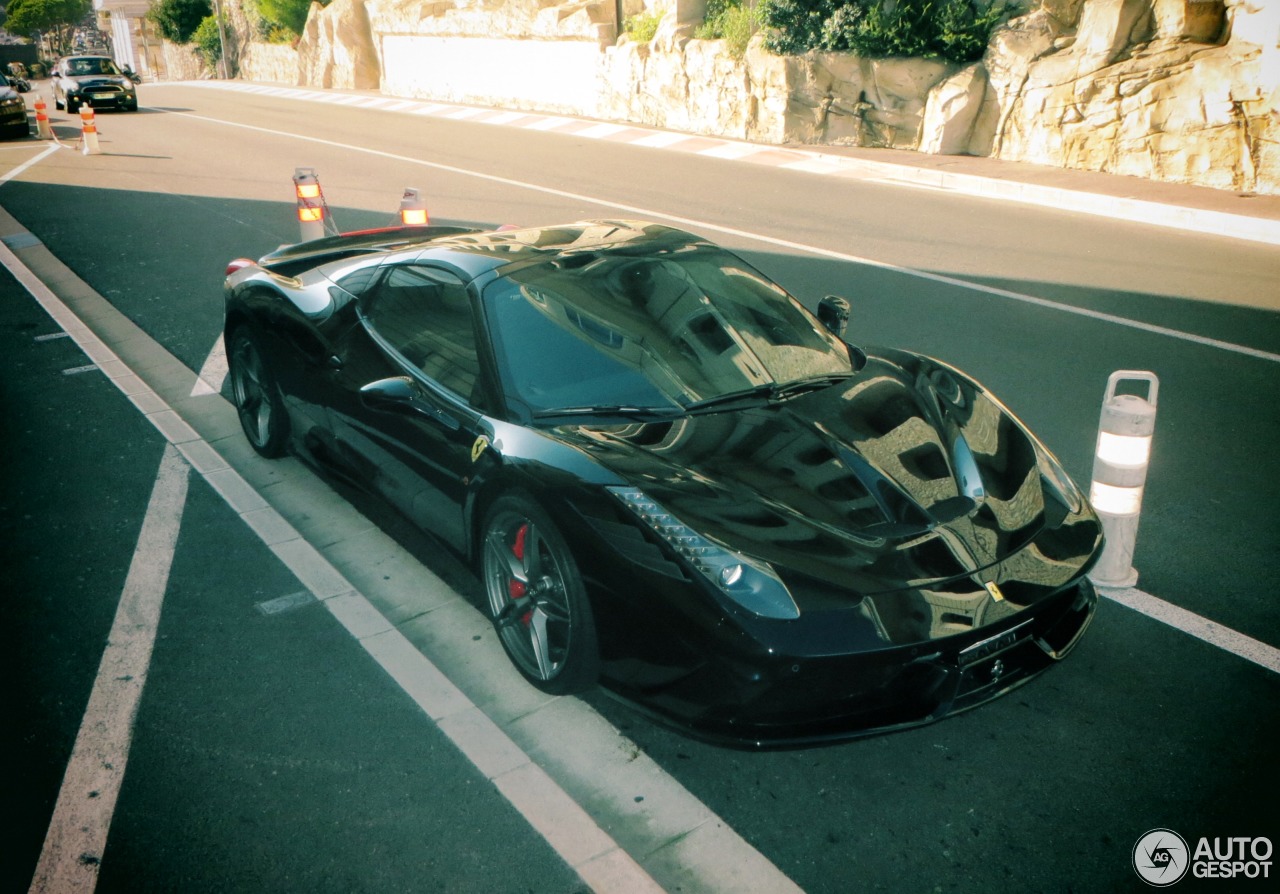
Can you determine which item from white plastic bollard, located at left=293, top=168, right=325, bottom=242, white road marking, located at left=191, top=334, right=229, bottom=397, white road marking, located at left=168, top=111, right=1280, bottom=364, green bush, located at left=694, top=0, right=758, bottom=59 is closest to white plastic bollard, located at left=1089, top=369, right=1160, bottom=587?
white road marking, located at left=168, top=111, right=1280, bottom=364

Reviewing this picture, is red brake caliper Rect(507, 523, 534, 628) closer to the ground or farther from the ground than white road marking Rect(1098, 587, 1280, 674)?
farther from the ground

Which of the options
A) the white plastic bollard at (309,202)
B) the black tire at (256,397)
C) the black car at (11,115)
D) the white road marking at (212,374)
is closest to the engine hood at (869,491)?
the black tire at (256,397)

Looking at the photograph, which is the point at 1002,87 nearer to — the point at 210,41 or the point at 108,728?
the point at 108,728

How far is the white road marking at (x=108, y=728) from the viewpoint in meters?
3.08

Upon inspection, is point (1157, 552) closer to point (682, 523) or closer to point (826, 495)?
point (826, 495)

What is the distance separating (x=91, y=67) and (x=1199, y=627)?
3529cm

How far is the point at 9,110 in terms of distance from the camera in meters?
22.7

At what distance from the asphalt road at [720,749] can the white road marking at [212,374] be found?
132mm

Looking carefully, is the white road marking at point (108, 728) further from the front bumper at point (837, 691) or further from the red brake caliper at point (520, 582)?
the front bumper at point (837, 691)

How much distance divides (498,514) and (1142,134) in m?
13.9

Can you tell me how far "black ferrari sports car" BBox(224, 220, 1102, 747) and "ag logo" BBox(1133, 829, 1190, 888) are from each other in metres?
0.56

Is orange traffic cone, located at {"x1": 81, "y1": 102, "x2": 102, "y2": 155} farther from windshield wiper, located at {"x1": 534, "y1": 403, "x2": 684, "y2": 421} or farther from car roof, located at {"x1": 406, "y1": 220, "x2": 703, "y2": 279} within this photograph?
windshield wiper, located at {"x1": 534, "y1": 403, "x2": 684, "y2": 421}

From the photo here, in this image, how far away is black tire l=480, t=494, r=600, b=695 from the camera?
3426 mm

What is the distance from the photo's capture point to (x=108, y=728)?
12.0ft
